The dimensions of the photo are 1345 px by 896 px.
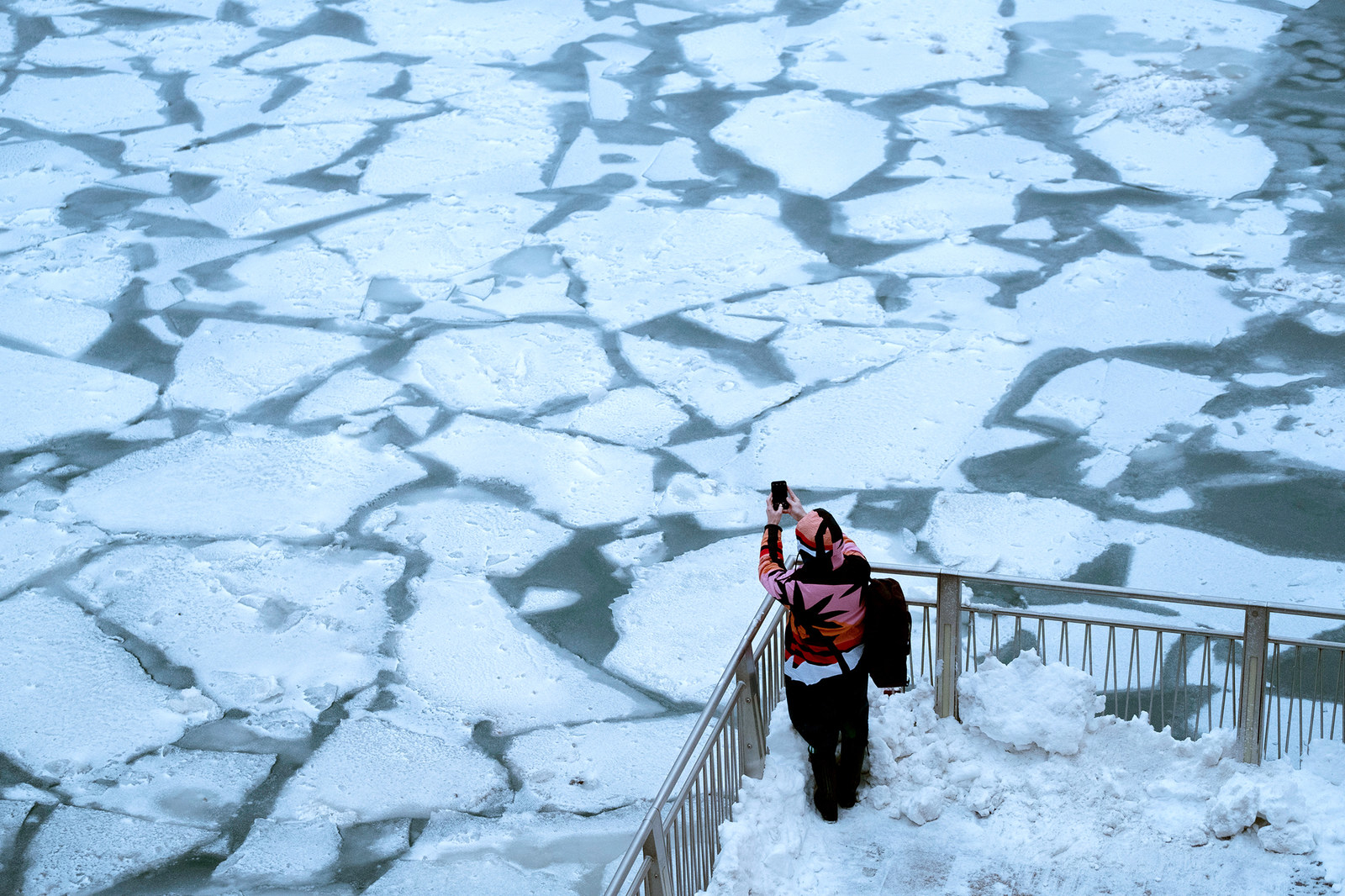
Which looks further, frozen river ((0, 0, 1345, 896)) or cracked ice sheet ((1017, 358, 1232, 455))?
cracked ice sheet ((1017, 358, 1232, 455))

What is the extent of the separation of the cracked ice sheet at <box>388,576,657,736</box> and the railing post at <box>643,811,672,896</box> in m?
1.63

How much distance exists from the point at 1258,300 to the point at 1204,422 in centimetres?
133

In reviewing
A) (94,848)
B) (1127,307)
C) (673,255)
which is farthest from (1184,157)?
(94,848)

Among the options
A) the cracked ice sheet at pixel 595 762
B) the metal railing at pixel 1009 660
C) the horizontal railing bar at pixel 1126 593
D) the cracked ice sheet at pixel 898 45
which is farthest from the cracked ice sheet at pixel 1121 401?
the cracked ice sheet at pixel 898 45

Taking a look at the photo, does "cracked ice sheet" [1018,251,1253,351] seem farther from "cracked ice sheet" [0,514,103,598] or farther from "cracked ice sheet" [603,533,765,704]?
"cracked ice sheet" [0,514,103,598]

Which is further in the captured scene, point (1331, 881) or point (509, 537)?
point (509, 537)

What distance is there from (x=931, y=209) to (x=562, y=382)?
2.96 meters

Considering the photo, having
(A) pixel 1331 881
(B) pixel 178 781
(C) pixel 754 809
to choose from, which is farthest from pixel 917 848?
(B) pixel 178 781

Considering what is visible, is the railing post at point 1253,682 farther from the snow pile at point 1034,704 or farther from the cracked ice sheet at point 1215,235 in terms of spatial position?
the cracked ice sheet at point 1215,235

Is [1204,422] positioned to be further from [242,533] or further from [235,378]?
[235,378]

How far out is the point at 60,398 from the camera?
21.4ft

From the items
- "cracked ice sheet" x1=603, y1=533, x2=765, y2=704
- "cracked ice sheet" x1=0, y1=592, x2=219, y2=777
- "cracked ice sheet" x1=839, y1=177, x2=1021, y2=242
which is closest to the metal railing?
"cracked ice sheet" x1=603, y1=533, x2=765, y2=704

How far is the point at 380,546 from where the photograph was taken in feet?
17.3

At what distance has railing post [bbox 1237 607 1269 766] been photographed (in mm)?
3252
